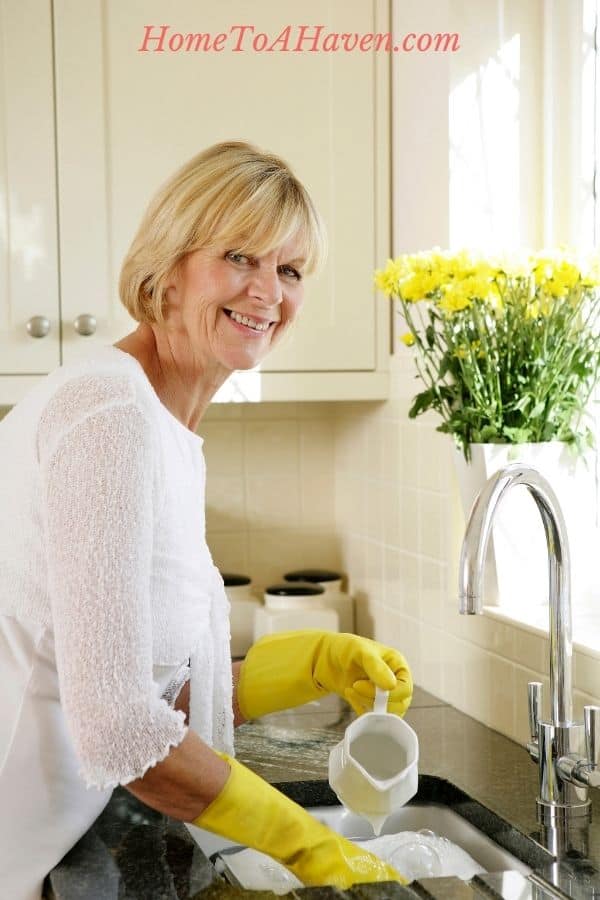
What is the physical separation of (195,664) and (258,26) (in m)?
1.21

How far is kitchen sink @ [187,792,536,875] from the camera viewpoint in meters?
1.31

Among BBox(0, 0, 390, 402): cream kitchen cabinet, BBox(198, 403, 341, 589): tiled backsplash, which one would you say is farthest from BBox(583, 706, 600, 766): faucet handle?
BBox(198, 403, 341, 589): tiled backsplash

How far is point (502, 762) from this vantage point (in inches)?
59.5

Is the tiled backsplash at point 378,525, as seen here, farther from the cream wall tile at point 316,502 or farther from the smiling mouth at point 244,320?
the smiling mouth at point 244,320

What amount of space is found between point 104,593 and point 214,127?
1.22 meters

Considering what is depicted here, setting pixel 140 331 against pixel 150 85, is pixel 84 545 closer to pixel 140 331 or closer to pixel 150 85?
pixel 140 331

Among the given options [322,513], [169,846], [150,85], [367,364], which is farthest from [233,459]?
[169,846]

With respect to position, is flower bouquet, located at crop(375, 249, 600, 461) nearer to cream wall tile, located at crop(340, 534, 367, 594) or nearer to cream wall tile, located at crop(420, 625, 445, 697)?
cream wall tile, located at crop(420, 625, 445, 697)

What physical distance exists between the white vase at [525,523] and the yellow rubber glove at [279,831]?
0.59 meters

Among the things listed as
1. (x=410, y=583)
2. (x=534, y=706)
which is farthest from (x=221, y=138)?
(x=534, y=706)

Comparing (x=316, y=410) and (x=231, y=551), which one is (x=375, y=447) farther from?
(x=231, y=551)

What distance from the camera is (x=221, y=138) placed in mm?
2014

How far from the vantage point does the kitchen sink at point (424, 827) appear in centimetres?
131
